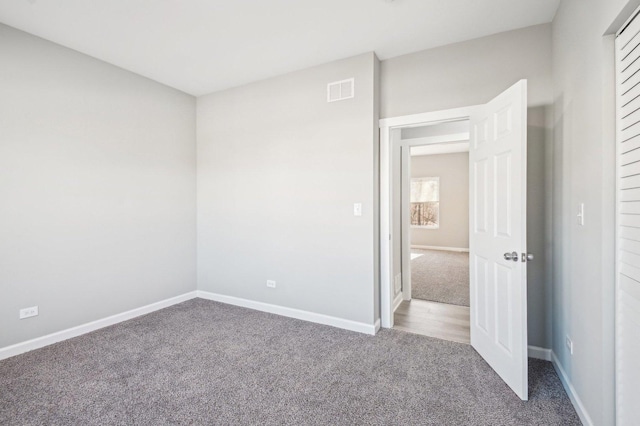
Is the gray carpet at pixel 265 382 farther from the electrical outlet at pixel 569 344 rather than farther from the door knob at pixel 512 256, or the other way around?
the door knob at pixel 512 256

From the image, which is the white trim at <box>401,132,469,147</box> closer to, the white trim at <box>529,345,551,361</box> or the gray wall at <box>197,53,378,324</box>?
the gray wall at <box>197,53,378,324</box>

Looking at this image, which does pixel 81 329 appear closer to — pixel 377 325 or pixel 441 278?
pixel 377 325

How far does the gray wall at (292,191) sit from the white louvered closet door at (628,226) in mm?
1822

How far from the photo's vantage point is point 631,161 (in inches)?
53.3

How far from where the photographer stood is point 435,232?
886 cm

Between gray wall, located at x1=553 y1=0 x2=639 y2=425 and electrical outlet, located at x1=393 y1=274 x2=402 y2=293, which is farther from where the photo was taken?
electrical outlet, located at x1=393 y1=274 x2=402 y2=293

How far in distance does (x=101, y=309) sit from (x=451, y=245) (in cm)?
814

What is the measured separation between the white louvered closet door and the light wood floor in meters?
1.53

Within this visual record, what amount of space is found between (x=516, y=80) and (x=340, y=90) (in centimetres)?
160

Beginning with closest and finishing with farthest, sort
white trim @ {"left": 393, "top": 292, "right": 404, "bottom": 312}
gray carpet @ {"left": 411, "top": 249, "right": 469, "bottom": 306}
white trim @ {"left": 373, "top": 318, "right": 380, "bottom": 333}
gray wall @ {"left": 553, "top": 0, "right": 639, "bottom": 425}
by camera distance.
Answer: gray wall @ {"left": 553, "top": 0, "right": 639, "bottom": 425}
white trim @ {"left": 373, "top": 318, "right": 380, "bottom": 333}
white trim @ {"left": 393, "top": 292, "right": 404, "bottom": 312}
gray carpet @ {"left": 411, "top": 249, "right": 469, "bottom": 306}

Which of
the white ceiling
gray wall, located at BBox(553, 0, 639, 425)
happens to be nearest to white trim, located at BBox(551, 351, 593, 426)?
gray wall, located at BBox(553, 0, 639, 425)

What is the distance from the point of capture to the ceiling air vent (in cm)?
312

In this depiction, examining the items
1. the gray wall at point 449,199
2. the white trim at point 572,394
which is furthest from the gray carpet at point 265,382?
the gray wall at point 449,199

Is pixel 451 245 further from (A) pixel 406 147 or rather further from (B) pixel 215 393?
(B) pixel 215 393
